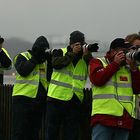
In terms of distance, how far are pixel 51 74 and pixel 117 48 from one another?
6.60ft

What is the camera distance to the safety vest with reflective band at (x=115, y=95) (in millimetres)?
5906

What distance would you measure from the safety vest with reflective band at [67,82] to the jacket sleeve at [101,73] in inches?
52.5

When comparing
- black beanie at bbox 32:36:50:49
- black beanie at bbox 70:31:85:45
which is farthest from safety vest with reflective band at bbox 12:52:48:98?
black beanie at bbox 70:31:85:45

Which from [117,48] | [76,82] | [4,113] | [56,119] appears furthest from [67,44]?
[4,113]

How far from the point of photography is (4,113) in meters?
9.14

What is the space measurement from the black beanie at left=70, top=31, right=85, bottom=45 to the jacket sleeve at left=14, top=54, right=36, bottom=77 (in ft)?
2.47

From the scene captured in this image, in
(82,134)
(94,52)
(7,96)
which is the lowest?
(82,134)

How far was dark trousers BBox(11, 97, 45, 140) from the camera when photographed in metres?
7.75

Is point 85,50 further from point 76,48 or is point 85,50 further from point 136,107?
point 136,107

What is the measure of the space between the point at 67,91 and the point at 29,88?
0.73 metres

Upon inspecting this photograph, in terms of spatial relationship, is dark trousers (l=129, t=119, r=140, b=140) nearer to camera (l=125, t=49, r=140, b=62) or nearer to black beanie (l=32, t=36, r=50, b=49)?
camera (l=125, t=49, r=140, b=62)

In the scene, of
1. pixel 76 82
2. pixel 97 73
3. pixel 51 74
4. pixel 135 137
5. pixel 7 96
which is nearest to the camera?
pixel 97 73

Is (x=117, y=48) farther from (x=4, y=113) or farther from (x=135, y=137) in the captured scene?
(x=4, y=113)

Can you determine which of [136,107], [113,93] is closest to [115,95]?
[113,93]
